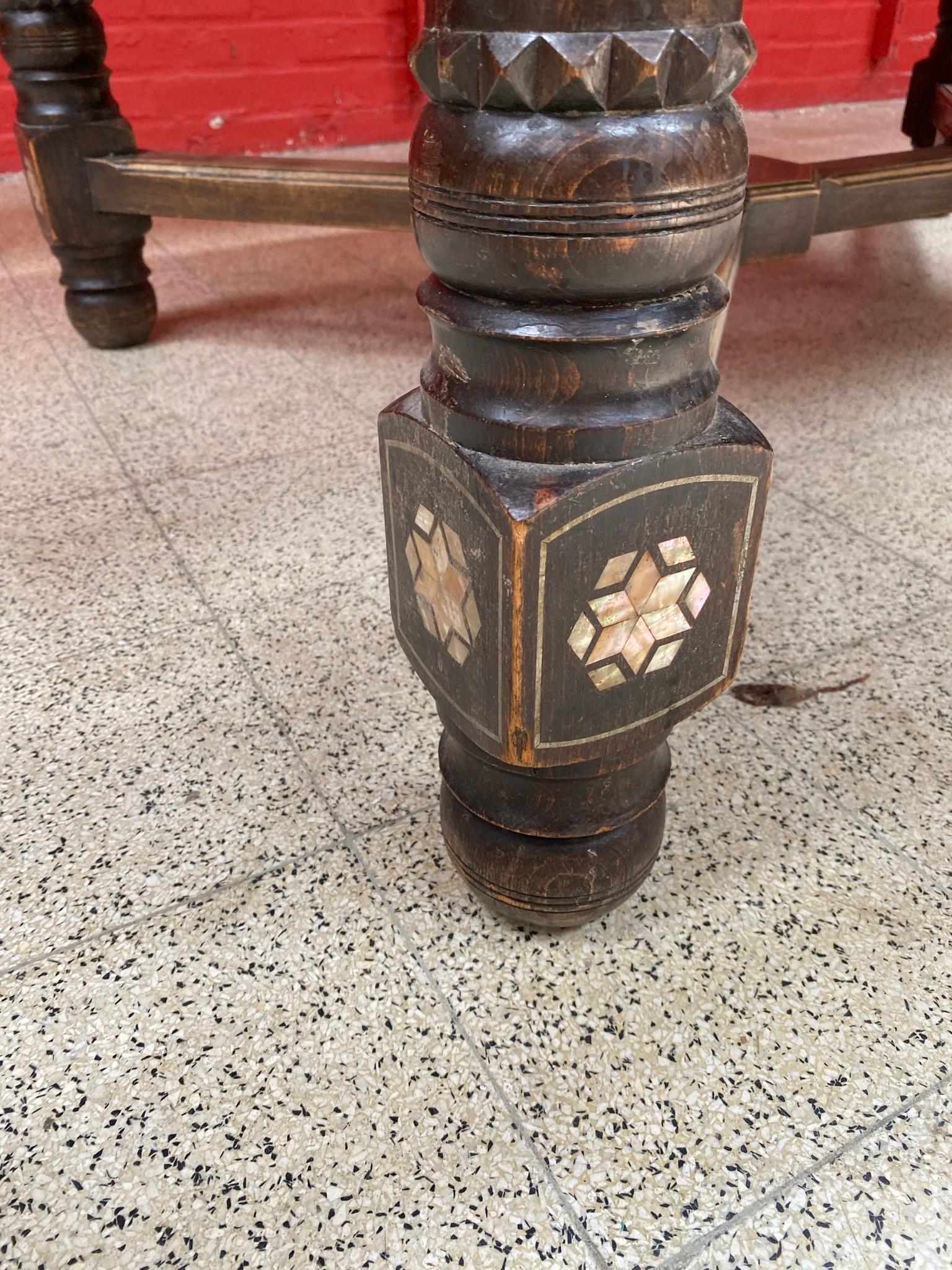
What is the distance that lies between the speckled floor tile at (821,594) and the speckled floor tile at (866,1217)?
1.66ft

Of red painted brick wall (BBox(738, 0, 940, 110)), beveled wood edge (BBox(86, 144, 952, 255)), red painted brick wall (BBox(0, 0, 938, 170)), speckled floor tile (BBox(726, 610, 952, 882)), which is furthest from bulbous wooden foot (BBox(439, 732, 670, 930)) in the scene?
red painted brick wall (BBox(738, 0, 940, 110))

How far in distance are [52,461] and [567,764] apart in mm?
1107

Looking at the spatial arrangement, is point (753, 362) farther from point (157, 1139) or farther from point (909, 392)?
point (157, 1139)

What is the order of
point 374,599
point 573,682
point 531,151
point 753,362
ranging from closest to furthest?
point 531,151
point 573,682
point 374,599
point 753,362

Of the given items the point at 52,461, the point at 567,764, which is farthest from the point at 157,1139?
the point at 52,461

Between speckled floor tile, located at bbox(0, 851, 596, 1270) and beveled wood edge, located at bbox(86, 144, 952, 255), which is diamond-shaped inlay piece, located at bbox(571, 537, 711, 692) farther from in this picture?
beveled wood edge, located at bbox(86, 144, 952, 255)

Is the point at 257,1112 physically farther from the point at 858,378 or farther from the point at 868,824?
the point at 858,378

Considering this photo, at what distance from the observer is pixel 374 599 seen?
1155 mm

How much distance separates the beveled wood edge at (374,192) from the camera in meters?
1.49

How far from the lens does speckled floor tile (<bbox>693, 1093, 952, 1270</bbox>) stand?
0.55 meters

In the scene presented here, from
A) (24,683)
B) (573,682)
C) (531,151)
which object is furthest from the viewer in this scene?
(24,683)

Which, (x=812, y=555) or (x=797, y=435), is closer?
→ (x=812, y=555)

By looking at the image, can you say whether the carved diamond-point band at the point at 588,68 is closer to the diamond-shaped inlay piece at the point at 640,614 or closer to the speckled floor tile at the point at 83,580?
the diamond-shaped inlay piece at the point at 640,614

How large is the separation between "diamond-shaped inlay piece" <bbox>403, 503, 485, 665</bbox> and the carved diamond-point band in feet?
0.76
